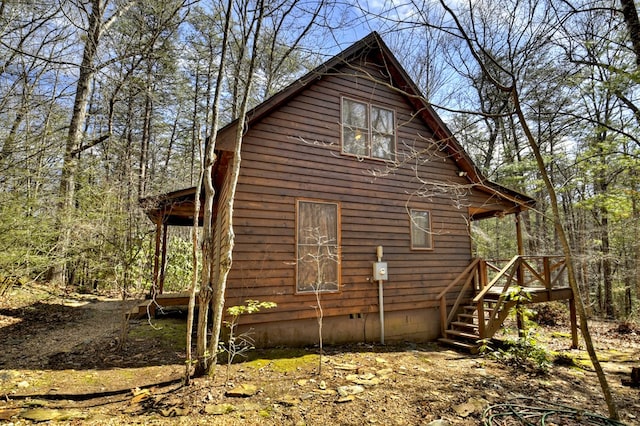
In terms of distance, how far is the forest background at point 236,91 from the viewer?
16.8 ft

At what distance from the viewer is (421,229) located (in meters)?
8.08

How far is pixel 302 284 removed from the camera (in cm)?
642

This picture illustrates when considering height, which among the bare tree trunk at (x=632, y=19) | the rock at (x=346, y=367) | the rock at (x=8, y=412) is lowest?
the rock at (x=346, y=367)

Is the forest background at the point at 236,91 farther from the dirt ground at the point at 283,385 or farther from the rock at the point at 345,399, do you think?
the rock at the point at 345,399

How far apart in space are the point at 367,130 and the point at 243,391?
6.03 m

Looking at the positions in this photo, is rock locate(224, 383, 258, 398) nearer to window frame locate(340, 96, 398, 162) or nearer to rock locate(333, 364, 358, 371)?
rock locate(333, 364, 358, 371)

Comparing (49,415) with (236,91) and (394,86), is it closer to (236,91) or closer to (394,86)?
(394,86)

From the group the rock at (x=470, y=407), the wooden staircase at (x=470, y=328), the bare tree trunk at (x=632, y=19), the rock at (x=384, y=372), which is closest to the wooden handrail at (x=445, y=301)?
the wooden staircase at (x=470, y=328)

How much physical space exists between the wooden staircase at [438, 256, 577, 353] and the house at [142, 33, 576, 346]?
0.18m

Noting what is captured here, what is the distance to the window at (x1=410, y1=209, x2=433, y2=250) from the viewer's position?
7.95 metres

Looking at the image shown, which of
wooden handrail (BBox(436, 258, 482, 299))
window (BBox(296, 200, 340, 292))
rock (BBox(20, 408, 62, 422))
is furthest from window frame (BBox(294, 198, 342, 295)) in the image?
rock (BBox(20, 408, 62, 422))

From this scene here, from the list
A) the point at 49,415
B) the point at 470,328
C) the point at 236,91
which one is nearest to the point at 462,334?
the point at 470,328

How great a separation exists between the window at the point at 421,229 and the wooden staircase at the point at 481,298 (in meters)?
1.18

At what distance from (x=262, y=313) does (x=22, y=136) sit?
6.26 meters
